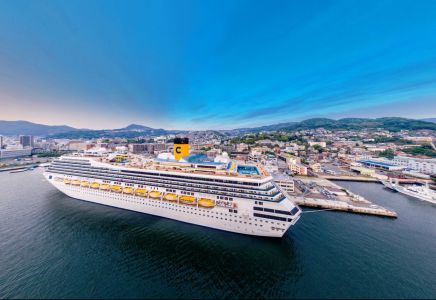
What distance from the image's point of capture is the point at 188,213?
14.4 metres

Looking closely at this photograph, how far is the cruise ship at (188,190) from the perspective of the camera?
12602 millimetres

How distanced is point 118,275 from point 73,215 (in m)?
11.2

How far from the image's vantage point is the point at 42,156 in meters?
57.7

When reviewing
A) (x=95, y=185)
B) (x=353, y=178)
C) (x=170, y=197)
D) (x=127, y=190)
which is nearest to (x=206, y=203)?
(x=170, y=197)

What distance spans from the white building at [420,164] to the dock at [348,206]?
3440 cm

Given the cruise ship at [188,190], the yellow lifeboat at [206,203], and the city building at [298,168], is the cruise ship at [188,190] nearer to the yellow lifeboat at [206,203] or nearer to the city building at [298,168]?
the yellow lifeboat at [206,203]

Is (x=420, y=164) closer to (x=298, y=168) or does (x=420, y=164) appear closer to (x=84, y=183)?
(x=298, y=168)

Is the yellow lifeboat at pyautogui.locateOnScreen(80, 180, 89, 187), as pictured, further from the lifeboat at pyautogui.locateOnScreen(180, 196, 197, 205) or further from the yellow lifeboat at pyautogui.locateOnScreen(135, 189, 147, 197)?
the lifeboat at pyautogui.locateOnScreen(180, 196, 197, 205)

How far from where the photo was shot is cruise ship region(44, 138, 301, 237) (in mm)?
12602

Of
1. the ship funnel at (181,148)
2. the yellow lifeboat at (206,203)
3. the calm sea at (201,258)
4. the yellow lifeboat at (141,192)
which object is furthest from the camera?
the ship funnel at (181,148)

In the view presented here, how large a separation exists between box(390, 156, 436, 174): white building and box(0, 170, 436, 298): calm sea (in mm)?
33455

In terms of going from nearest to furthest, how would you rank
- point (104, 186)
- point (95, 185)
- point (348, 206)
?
point (104, 186) < point (95, 185) < point (348, 206)

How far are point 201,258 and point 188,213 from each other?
13.8 ft

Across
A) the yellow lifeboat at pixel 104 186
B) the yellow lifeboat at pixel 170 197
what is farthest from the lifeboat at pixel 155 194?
the yellow lifeboat at pixel 104 186
